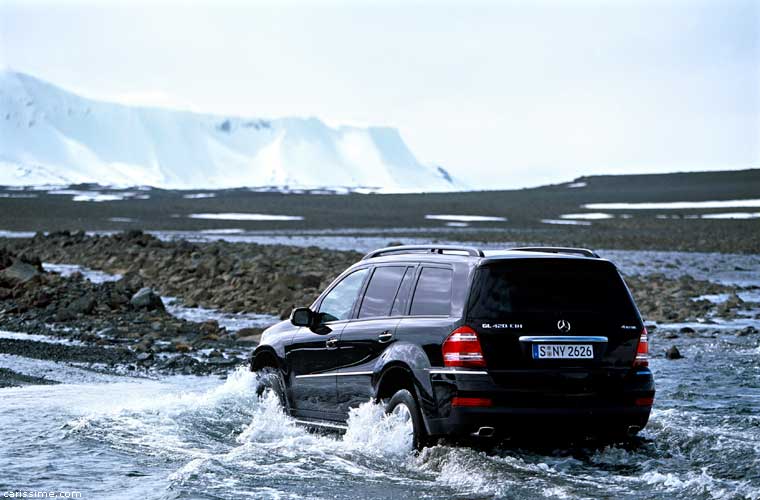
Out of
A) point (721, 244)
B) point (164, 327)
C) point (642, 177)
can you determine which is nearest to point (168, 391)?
point (164, 327)

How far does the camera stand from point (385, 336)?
9.48 meters

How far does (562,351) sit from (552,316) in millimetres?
262

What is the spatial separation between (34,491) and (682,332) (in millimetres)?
14839

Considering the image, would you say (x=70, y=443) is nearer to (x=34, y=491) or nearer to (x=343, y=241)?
(x=34, y=491)

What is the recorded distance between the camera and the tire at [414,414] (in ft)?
29.3

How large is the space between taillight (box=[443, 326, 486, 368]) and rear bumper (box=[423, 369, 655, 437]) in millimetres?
83

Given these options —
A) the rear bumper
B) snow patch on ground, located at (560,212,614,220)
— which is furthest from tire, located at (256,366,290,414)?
snow patch on ground, located at (560,212,614,220)

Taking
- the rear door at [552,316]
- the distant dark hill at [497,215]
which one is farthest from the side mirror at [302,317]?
the distant dark hill at [497,215]

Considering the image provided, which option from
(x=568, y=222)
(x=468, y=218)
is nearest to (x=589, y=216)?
(x=468, y=218)

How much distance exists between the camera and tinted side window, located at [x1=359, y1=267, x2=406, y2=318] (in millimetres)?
9766

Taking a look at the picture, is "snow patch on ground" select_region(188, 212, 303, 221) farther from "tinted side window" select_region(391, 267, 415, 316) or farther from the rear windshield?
the rear windshield

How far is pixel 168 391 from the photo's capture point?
13820 millimetres

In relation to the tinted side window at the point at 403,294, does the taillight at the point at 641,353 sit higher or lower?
lower

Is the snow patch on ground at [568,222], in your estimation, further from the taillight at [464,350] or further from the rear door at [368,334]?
the taillight at [464,350]
